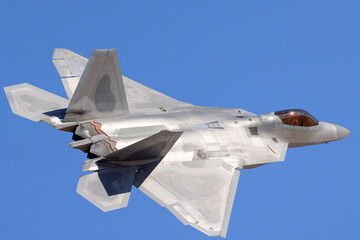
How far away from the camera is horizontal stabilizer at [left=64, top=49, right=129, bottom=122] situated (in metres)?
17.9

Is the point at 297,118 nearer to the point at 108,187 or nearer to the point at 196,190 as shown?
the point at 196,190

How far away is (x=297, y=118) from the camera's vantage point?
840 inches

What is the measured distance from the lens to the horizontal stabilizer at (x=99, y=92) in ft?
58.9

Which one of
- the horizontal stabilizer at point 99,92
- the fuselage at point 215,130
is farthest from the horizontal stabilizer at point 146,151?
the horizontal stabilizer at point 99,92

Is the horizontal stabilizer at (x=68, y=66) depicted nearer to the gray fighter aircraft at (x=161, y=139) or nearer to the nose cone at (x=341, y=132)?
the gray fighter aircraft at (x=161, y=139)

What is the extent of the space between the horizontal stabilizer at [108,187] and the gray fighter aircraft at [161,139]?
1.0 inches

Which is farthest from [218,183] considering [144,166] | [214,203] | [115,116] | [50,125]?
[50,125]

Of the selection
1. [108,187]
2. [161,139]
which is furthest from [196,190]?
[108,187]

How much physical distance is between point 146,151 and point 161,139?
2.16 ft

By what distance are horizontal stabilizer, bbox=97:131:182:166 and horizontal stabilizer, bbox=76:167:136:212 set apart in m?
0.27

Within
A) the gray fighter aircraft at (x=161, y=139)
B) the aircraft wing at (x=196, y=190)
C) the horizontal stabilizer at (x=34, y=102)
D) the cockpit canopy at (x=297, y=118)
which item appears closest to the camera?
the aircraft wing at (x=196, y=190)

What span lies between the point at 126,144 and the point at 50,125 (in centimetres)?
234

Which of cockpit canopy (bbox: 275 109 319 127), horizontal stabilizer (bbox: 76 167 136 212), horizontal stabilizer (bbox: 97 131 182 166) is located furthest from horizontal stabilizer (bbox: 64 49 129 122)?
cockpit canopy (bbox: 275 109 319 127)

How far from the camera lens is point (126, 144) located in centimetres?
1836
